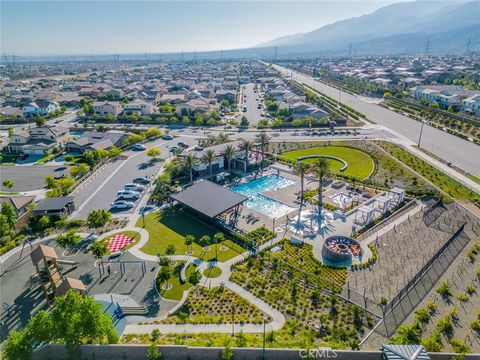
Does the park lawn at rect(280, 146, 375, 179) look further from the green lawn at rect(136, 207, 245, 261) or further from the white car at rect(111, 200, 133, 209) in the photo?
the white car at rect(111, 200, 133, 209)

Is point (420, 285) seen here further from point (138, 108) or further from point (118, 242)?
point (138, 108)

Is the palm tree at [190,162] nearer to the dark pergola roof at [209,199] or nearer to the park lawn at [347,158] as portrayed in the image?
the dark pergola roof at [209,199]

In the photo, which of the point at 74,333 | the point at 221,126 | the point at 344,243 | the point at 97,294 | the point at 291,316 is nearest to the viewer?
the point at 74,333

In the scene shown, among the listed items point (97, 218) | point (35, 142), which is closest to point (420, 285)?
point (97, 218)

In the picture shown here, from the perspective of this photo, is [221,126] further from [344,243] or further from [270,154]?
[344,243]

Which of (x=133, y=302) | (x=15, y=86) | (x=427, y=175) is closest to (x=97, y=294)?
(x=133, y=302)

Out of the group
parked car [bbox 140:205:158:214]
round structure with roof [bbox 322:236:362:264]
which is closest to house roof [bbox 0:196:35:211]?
parked car [bbox 140:205:158:214]
